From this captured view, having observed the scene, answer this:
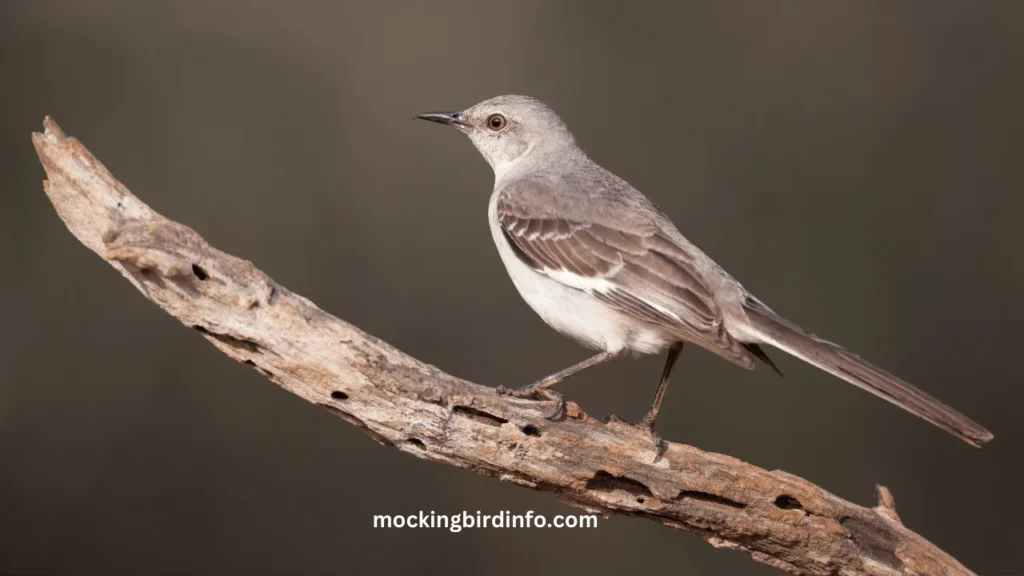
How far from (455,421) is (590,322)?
0.90 m

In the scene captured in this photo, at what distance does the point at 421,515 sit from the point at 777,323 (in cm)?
352

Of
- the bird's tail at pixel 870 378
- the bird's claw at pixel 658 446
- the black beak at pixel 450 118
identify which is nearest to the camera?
the bird's tail at pixel 870 378

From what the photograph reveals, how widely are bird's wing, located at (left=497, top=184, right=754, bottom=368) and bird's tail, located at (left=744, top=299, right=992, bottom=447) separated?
7.2 inches

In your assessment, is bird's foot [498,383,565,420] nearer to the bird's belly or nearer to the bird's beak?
the bird's belly

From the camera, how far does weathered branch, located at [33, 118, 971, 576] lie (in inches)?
125

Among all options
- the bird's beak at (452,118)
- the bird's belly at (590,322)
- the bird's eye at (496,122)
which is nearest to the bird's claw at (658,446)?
the bird's belly at (590,322)

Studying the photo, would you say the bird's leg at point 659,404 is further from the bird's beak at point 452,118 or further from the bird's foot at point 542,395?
the bird's beak at point 452,118

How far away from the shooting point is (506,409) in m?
3.46

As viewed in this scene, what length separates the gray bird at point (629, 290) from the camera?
3.62 metres

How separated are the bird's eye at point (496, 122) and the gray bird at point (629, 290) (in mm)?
466

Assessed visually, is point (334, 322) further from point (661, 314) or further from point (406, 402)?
point (661, 314)

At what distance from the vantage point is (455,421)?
339 centimetres

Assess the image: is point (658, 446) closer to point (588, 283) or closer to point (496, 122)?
point (588, 283)

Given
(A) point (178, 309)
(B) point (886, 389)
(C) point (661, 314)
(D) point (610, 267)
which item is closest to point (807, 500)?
(B) point (886, 389)
